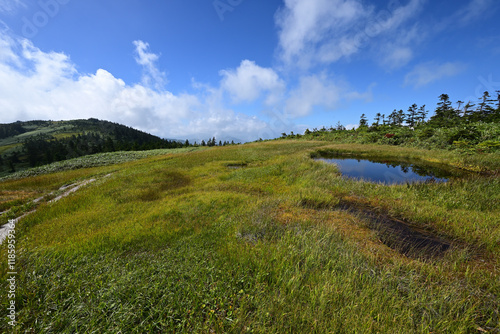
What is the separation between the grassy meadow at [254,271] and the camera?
2.97 meters

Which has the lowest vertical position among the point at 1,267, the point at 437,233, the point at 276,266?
the point at 437,233

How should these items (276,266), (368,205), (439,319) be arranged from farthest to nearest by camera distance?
(368,205), (276,266), (439,319)

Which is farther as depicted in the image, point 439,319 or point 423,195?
point 423,195

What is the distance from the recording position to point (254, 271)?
4215mm

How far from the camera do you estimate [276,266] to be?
14.3 ft

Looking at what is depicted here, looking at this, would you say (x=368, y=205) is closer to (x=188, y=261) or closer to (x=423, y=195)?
(x=423, y=195)

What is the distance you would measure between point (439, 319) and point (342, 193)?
844 cm

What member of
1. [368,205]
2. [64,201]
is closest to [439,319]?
[368,205]

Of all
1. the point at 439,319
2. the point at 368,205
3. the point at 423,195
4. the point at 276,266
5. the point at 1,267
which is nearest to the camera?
the point at 439,319

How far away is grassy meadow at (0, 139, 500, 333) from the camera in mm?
2971

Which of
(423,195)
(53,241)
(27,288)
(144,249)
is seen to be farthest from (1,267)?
(423,195)

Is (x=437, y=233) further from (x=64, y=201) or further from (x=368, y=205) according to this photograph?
(x=64, y=201)

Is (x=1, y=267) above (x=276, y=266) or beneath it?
above

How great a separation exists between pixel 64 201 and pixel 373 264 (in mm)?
16117
